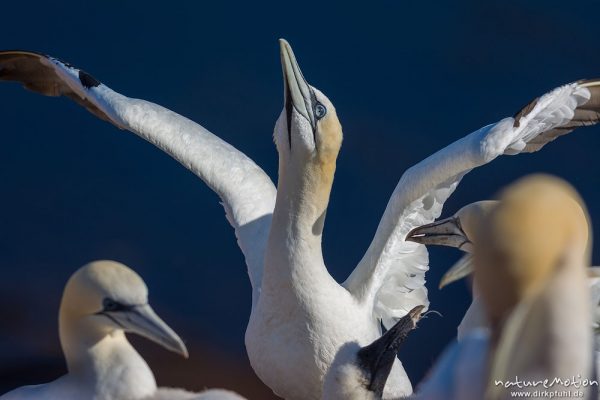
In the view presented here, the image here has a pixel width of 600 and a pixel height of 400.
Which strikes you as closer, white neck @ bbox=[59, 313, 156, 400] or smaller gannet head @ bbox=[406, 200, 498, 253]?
white neck @ bbox=[59, 313, 156, 400]

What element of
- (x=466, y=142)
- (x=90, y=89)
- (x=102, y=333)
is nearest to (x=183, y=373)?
(x=90, y=89)

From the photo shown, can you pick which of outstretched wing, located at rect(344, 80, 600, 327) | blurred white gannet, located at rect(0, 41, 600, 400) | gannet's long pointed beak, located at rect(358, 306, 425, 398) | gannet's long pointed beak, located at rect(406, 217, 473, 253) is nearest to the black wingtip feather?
blurred white gannet, located at rect(0, 41, 600, 400)

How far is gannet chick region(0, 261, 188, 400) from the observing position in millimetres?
4051

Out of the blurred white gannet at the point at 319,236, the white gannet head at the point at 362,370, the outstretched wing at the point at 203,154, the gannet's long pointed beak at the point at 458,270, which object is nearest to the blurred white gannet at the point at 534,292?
the white gannet head at the point at 362,370

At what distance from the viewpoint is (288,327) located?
5609 millimetres

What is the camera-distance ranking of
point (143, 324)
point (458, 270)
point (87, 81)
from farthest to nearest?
point (87, 81)
point (458, 270)
point (143, 324)

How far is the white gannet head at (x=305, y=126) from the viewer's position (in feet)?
18.6

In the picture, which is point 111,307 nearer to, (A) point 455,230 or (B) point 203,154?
(A) point 455,230

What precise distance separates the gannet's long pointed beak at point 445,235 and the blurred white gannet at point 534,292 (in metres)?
2.33

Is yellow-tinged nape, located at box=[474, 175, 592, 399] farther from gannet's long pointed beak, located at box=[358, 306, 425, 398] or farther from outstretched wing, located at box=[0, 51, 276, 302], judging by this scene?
outstretched wing, located at box=[0, 51, 276, 302]

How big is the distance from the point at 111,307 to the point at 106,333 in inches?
4.2

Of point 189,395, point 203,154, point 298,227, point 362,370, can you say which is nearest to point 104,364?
point 189,395

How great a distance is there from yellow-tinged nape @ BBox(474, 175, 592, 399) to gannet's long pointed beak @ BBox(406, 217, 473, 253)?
2.34 m

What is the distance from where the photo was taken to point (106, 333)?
4.15m
